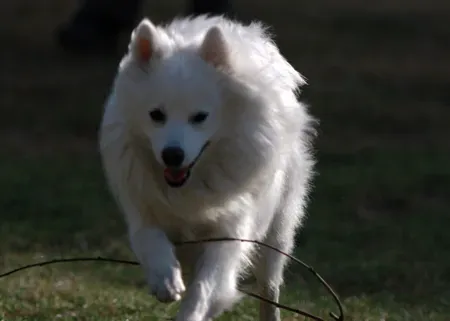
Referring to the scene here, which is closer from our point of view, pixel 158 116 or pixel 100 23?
pixel 158 116

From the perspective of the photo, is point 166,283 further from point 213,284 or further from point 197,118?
point 197,118

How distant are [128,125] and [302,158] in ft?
4.65

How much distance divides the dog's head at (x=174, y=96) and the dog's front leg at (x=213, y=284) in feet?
1.38

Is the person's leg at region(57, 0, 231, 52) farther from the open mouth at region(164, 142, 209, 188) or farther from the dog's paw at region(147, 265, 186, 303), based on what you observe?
the dog's paw at region(147, 265, 186, 303)

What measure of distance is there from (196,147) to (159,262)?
56 centimetres

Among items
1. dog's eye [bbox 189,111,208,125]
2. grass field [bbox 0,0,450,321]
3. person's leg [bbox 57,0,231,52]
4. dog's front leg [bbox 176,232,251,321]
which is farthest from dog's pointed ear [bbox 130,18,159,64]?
person's leg [bbox 57,0,231,52]

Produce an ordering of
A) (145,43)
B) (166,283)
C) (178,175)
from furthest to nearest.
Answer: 1. (145,43)
2. (178,175)
3. (166,283)

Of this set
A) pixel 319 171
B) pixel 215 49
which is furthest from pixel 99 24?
pixel 215 49

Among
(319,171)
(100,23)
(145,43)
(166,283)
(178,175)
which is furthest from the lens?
(100,23)

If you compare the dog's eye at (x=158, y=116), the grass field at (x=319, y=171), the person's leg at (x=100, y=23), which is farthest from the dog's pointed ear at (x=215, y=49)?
the person's leg at (x=100, y=23)

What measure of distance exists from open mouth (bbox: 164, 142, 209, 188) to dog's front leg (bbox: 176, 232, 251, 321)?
40 centimetres

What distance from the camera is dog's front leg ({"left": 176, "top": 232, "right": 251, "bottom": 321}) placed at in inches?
206

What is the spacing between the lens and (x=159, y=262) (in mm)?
5113

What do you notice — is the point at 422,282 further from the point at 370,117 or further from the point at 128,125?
the point at 370,117
